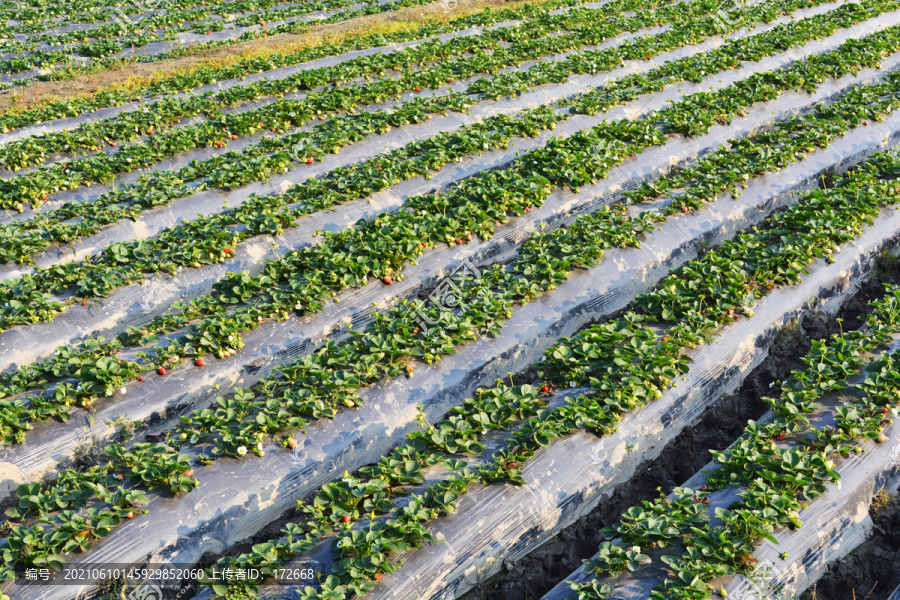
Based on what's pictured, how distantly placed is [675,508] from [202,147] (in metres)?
8.06

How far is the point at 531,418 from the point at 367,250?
279 centimetres

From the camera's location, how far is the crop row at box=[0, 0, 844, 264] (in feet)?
22.7

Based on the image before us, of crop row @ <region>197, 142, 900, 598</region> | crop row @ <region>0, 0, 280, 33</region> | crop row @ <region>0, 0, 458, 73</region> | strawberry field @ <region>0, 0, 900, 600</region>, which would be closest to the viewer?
crop row @ <region>197, 142, 900, 598</region>

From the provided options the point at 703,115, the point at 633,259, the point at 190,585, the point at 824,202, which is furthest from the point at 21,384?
the point at 703,115

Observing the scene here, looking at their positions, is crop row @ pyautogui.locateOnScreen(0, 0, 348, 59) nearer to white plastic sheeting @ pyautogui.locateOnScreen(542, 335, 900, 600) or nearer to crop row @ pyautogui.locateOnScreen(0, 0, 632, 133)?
crop row @ pyautogui.locateOnScreen(0, 0, 632, 133)

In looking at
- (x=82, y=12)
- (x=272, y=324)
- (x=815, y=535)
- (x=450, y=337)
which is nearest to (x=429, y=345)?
(x=450, y=337)

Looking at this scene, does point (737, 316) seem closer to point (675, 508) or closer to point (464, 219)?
point (675, 508)

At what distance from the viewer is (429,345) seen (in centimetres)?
547

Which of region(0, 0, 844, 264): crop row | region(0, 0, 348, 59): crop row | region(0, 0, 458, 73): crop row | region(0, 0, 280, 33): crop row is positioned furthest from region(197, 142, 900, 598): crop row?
region(0, 0, 280, 33): crop row

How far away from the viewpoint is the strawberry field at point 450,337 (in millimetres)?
3941

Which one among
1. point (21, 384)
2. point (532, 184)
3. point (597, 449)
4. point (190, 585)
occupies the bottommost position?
point (190, 585)

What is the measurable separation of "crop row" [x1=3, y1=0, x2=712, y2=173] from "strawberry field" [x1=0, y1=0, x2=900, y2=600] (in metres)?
0.08

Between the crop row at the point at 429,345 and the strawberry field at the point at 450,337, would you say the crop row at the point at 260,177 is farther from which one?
the crop row at the point at 429,345

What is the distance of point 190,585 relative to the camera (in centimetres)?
413
